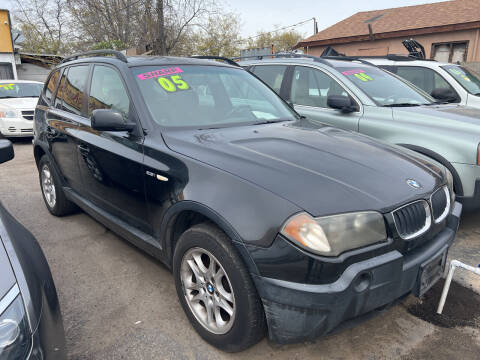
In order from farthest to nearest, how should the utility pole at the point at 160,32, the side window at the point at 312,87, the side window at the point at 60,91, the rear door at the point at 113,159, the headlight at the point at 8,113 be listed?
the utility pole at the point at 160,32 → the headlight at the point at 8,113 → the side window at the point at 312,87 → the side window at the point at 60,91 → the rear door at the point at 113,159

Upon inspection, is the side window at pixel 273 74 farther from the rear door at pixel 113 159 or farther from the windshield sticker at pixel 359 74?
the rear door at pixel 113 159

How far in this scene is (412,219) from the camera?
199 centimetres

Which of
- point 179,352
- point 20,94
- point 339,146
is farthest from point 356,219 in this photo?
point 20,94

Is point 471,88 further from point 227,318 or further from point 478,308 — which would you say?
point 227,318

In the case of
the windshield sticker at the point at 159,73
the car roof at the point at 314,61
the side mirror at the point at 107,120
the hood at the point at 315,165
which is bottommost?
the hood at the point at 315,165

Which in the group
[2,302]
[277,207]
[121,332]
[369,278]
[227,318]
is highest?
[277,207]

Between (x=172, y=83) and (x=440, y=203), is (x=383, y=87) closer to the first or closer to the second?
(x=440, y=203)

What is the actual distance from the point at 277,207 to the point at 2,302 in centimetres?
116

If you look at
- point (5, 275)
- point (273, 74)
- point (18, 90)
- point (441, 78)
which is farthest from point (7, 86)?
point (5, 275)

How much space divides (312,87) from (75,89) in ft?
9.28

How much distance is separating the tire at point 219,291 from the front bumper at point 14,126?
8.63 m

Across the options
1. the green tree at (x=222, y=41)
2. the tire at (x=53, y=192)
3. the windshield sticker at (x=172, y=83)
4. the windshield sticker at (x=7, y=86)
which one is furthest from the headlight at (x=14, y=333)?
the green tree at (x=222, y=41)

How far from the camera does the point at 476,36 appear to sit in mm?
14992

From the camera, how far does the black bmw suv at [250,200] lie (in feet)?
5.70
